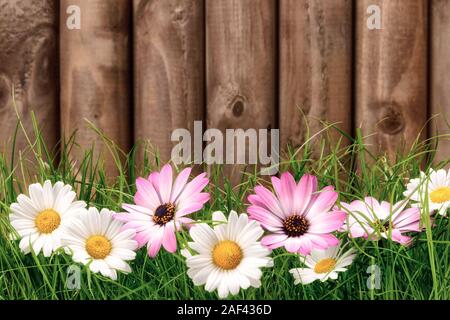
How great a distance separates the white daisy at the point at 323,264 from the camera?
927mm

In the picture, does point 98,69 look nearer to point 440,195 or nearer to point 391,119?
point 391,119

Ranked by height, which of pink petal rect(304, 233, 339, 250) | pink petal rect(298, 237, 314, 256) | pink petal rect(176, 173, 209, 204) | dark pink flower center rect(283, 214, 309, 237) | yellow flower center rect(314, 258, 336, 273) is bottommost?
yellow flower center rect(314, 258, 336, 273)

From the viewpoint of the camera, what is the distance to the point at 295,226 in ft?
3.09

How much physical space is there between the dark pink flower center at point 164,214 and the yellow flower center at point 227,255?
3.9 inches

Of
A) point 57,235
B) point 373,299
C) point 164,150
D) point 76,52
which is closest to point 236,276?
point 373,299

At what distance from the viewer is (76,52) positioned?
2098 millimetres

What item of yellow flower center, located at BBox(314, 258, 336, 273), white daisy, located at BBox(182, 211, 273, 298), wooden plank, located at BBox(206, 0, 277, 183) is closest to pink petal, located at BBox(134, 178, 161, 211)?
white daisy, located at BBox(182, 211, 273, 298)

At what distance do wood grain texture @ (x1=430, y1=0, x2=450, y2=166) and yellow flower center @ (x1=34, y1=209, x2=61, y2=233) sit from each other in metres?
1.28

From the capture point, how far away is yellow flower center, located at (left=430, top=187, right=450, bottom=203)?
3.57 ft

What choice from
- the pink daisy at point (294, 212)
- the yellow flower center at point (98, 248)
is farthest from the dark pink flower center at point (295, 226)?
the yellow flower center at point (98, 248)

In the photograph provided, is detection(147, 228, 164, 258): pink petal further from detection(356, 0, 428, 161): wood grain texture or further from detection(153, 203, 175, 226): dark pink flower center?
detection(356, 0, 428, 161): wood grain texture

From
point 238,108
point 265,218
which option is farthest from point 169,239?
point 238,108

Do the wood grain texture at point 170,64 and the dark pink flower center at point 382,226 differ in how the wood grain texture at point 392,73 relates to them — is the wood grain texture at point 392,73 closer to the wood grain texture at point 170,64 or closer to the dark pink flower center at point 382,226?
the wood grain texture at point 170,64

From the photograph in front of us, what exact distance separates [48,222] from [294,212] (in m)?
0.35
